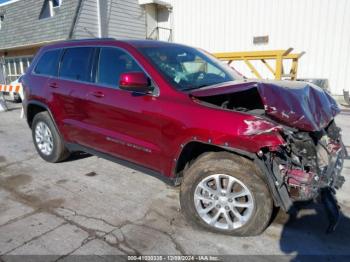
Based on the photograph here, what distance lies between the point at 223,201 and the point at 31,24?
16.5 m

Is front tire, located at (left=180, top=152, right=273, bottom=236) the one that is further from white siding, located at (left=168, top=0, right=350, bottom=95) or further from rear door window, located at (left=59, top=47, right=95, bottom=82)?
white siding, located at (left=168, top=0, right=350, bottom=95)

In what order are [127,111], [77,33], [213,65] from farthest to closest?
1. [77,33]
2. [213,65]
3. [127,111]

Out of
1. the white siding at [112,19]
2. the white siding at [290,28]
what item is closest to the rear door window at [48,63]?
the white siding at [112,19]

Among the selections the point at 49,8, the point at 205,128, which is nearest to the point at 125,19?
the point at 49,8

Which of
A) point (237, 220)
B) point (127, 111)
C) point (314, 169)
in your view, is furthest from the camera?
point (127, 111)

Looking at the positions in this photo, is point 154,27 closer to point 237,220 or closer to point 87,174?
point 87,174

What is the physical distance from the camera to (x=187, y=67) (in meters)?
3.70

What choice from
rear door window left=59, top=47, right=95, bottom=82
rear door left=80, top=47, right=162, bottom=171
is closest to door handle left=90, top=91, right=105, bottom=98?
rear door left=80, top=47, right=162, bottom=171

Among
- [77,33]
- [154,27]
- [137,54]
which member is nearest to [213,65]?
[137,54]

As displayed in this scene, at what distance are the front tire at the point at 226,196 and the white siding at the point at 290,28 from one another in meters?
11.5

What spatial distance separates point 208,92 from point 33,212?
2.30 metres

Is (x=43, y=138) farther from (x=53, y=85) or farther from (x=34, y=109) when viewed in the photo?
(x=53, y=85)

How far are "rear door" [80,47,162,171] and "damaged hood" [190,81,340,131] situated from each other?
1.95 feet

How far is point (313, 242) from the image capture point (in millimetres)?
2844
